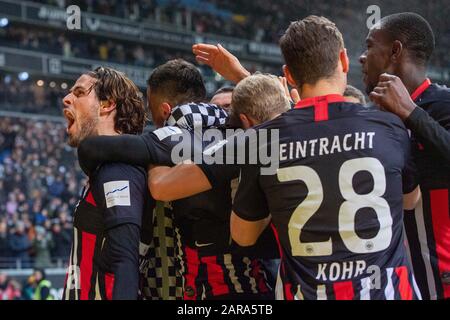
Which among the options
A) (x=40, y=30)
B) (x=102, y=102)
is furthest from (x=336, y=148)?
(x=40, y=30)

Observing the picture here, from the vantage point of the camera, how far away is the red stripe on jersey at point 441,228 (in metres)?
2.76

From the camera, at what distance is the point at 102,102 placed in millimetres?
3107

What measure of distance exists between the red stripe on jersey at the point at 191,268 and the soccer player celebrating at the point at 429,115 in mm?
859

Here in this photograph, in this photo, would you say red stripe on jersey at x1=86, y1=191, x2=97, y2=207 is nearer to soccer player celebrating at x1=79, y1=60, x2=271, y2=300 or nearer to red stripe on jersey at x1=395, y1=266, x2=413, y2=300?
soccer player celebrating at x1=79, y1=60, x2=271, y2=300

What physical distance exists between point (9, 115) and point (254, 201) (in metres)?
15.8

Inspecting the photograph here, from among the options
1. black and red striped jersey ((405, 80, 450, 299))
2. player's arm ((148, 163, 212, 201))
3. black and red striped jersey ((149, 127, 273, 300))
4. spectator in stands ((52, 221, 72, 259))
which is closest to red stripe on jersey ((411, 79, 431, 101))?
black and red striped jersey ((405, 80, 450, 299))

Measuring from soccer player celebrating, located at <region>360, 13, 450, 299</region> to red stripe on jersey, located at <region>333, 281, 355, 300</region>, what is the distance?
0.61m

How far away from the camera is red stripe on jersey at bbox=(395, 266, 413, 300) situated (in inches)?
89.2

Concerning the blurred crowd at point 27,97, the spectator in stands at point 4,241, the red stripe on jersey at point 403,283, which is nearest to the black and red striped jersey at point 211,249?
the red stripe on jersey at point 403,283

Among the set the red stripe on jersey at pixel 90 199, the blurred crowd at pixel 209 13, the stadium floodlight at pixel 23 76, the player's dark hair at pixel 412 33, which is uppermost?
the blurred crowd at pixel 209 13

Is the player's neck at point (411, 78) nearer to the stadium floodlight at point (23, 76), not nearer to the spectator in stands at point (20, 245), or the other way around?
the spectator in stands at point (20, 245)

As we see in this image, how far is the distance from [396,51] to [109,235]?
133 cm

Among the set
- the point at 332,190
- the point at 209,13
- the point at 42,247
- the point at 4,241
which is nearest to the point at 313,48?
the point at 332,190
